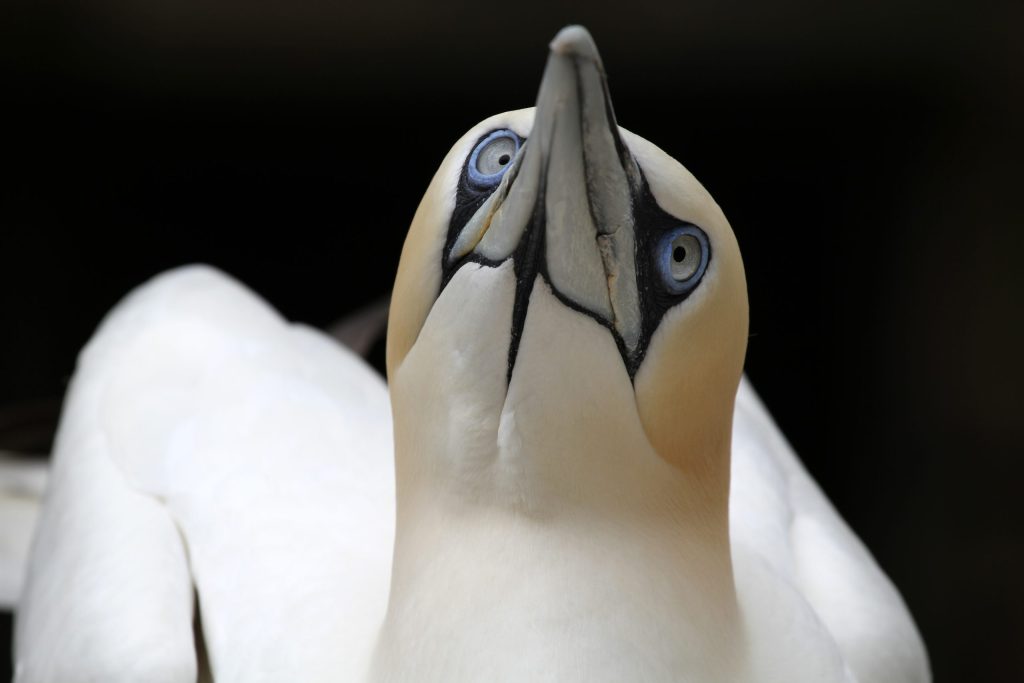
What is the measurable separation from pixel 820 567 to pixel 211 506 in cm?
121

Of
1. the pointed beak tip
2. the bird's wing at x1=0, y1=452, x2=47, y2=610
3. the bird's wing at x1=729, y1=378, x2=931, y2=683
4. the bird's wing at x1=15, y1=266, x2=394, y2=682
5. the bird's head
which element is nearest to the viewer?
the pointed beak tip

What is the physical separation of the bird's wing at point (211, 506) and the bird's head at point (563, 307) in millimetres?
529

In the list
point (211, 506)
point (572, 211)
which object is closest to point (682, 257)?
point (572, 211)

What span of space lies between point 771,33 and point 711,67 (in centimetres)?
28

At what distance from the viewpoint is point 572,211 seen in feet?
6.40

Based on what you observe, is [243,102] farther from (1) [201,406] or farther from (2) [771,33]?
(1) [201,406]

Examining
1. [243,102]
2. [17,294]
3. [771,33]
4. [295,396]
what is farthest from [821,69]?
[17,294]

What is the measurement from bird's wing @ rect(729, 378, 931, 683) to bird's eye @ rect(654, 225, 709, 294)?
65 centimetres

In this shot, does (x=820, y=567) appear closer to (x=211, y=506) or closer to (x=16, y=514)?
(x=211, y=506)

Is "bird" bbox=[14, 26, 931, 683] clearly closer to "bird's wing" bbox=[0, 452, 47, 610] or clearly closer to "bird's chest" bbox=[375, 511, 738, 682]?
"bird's chest" bbox=[375, 511, 738, 682]

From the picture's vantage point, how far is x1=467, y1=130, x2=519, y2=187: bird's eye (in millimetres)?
2047

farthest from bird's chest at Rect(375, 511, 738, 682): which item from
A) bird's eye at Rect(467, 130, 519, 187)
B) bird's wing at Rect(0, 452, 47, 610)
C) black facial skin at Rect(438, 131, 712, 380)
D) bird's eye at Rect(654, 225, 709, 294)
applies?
bird's wing at Rect(0, 452, 47, 610)

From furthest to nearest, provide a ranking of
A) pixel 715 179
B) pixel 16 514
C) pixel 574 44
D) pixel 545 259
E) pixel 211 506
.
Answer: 1. pixel 715 179
2. pixel 16 514
3. pixel 211 506
4. pixel 545 259
5. pixel 574 44

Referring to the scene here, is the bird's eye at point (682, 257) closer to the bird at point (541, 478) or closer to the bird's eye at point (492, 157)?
the bird at point (541, 478)
